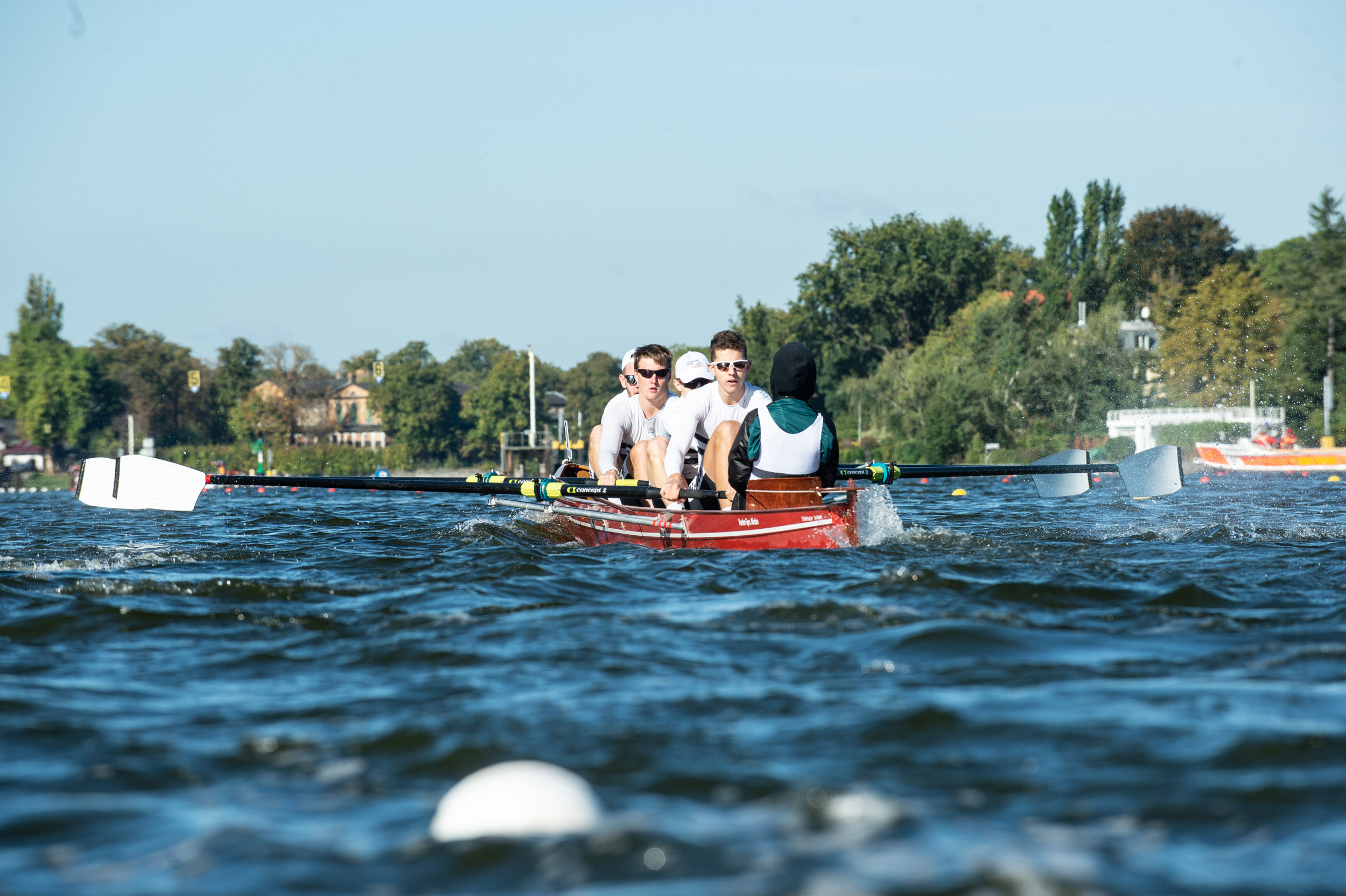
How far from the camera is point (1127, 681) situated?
14.2 ft

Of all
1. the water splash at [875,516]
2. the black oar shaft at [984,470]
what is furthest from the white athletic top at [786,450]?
the black oar shaft at [984,470]

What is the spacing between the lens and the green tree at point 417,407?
92875 millimetres

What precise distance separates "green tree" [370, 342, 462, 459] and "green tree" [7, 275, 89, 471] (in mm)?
21259

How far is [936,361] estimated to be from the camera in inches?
2270

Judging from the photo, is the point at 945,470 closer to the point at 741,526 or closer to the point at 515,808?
the point at 741,526

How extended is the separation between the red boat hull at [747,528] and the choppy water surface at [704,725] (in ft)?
1.06

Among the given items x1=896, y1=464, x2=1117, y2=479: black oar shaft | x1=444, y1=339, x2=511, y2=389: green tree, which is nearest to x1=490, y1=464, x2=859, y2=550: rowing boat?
x1=896, y1=464, x2=1117, y2=479: black oar shaft

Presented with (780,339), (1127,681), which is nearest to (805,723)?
(1127,681)

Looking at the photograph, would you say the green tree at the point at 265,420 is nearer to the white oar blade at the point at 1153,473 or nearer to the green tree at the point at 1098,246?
the green tree at the point at 1098,246

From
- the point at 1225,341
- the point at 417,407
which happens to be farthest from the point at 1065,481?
the point at 417,407

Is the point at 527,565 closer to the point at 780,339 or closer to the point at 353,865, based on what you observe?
the point at 353,865

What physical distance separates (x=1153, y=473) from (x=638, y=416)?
19.3 ft

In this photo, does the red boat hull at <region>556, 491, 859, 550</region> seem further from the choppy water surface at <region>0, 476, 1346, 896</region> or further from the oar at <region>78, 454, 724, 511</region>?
the oar at <region>78, 454, 724, 511</region>

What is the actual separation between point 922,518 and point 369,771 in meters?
12.1
